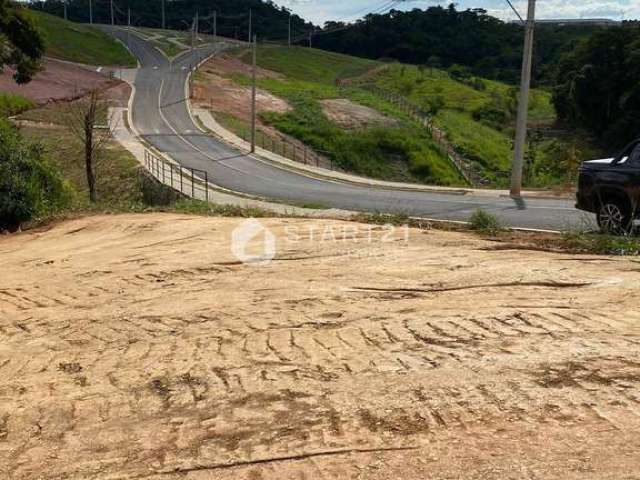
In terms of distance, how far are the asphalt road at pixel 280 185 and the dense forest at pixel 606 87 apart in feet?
128

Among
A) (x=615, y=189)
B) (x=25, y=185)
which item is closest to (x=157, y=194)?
(x=25, y=185)

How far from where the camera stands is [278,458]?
14.2ft

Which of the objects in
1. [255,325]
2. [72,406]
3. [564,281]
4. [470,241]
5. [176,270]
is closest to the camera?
[72,406]

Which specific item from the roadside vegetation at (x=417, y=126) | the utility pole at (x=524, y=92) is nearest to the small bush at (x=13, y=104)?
the roadside vegetation at (x=417, y=126)

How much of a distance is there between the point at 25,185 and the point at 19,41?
12749mm

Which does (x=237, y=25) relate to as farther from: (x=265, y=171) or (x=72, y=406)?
(x=72, y=406)

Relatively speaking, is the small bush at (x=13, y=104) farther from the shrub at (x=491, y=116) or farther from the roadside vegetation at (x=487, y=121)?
the shrub at (x=491, y=116)

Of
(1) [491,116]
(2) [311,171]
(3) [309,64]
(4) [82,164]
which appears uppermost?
(3) [309,64]

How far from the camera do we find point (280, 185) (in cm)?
2927

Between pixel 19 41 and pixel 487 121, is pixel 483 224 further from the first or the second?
pixel 487 121

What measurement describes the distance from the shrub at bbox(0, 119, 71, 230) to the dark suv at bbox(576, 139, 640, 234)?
1468 cm

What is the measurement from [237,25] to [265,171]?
11440 cm

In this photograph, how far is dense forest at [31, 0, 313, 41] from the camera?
441 feet

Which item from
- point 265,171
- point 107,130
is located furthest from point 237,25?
point 265,171
